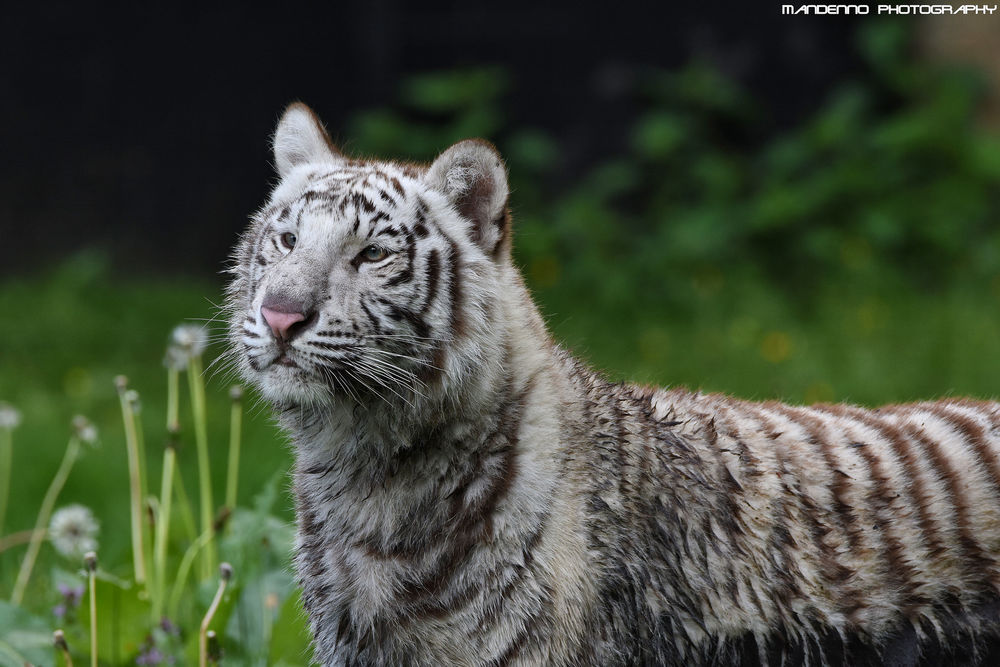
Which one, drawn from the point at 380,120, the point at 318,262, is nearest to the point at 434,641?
the point at 318,262

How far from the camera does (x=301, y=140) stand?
3047mm

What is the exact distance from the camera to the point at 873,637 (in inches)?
108

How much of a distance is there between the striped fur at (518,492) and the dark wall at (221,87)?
509 centimetres

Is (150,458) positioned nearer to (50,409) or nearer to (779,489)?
(50,409)

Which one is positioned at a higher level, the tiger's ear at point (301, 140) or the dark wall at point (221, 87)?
the dark wall at point (221, 87)

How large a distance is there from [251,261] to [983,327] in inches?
189

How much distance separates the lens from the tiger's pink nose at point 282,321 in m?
2.50

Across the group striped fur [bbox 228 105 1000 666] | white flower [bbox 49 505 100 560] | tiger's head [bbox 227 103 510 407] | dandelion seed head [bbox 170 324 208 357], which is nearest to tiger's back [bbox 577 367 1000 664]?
striped fur [bbox 228 105 1000 666]

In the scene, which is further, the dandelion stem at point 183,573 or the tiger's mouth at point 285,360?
the dandelion stem at point 183,573

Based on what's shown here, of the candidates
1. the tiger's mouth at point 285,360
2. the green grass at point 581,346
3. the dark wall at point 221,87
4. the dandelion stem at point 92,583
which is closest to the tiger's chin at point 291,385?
the tiger's mouth at point 285,360

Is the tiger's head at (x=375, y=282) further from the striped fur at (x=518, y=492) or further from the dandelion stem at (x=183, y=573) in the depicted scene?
the dandelion stem at (x=183, y=573)

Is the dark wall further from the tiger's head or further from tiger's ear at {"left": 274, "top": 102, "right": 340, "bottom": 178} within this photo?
the tiger's head

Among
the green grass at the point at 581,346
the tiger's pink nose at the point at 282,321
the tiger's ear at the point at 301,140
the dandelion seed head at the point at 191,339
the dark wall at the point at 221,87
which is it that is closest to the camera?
the tiger's pink nose at the point at 282,321

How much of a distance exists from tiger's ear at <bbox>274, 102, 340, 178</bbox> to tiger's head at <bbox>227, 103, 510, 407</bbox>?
0.14m
